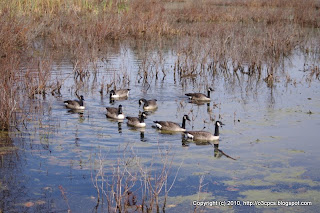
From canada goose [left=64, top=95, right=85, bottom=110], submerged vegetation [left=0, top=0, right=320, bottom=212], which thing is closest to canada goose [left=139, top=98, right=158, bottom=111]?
submerged vegetation [left=0, top=0, right=320, bottom=212]

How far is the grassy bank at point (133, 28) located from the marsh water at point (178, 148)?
1.99 metres

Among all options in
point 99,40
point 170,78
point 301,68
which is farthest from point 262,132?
point 99,40

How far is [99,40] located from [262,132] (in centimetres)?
1578

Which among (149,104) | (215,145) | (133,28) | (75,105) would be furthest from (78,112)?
(133,28)

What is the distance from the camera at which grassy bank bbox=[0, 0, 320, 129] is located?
63.2 feet

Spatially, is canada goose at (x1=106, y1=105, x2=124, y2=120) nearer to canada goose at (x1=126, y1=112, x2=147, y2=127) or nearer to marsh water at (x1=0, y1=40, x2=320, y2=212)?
marsh water at (x1=0, y1=40, x2=320, y2=212)

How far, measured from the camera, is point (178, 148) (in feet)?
36.7

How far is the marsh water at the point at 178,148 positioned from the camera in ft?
26.3

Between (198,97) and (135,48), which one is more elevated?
(135,48)

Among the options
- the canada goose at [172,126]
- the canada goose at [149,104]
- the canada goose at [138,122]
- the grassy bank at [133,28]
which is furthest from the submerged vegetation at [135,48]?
the canada goose at [172,126]

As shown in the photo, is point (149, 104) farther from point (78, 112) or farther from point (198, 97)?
point (78, 112)

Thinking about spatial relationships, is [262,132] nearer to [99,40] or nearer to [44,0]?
[99,40]

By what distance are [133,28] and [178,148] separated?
1932 centimetres

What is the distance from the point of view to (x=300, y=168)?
9703 millimetres
